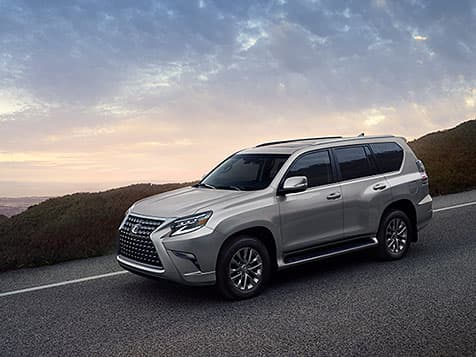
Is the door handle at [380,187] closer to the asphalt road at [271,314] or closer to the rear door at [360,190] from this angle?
the rear door at [360,190]

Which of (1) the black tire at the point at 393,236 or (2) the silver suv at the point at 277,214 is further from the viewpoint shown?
(1) the black tire at the point at 393,236

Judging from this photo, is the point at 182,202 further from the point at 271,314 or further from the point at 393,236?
the point at 393,236

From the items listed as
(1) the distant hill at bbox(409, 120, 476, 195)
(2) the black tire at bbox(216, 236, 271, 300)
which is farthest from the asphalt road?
(1) the distant hill at bbox(409, 120, 476, 195)

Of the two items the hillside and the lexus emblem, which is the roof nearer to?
the lexus emblem

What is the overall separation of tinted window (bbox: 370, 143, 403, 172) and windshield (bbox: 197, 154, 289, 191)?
1837 mm

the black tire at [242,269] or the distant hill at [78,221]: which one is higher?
the distant hill at [78,221]

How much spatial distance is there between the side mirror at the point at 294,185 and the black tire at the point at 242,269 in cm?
74

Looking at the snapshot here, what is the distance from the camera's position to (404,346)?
16.6 feet

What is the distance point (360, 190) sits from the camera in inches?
314

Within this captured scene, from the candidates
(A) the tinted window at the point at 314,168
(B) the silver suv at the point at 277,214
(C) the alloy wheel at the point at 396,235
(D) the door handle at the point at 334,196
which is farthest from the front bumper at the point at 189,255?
(C) the alloy wheel at the point at 396,235

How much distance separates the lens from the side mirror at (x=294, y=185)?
694 cm

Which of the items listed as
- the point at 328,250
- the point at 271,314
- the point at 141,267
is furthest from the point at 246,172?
the point at 271,314

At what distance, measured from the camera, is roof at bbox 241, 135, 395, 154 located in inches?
304

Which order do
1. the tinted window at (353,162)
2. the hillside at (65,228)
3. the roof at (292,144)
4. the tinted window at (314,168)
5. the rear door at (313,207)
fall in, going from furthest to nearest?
the hillside at (65,228) < the tinted window at (353,162) < the roof at (292,144) < the tinted window at (314,168) < the rear door at (313,207)
